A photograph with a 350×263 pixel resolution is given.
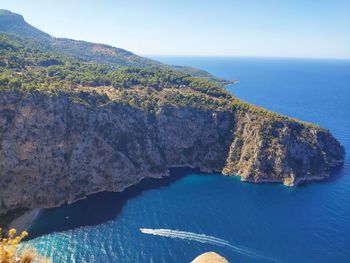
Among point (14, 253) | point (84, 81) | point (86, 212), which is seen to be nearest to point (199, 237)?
point (86, 212)

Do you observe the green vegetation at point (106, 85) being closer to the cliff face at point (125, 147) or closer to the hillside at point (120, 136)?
the hillside at point (120, 136)

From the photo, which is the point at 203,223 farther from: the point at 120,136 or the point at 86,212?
the point at 120,136

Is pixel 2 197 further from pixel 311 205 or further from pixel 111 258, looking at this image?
pixel 311 205

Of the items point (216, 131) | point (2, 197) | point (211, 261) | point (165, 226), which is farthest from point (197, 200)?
point (211, 261)

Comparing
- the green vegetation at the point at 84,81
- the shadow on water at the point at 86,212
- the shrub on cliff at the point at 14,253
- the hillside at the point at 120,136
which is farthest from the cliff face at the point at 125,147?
the shrub on cliff at the point at 14,253

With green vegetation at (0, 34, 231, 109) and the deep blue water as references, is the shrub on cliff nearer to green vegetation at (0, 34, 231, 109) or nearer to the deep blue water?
the deep blue water

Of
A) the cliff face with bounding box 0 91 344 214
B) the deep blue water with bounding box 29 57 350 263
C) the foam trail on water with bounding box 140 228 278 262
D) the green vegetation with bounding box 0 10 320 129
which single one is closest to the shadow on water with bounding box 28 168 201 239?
the deep blue water with bounding box 29 57 350 263
